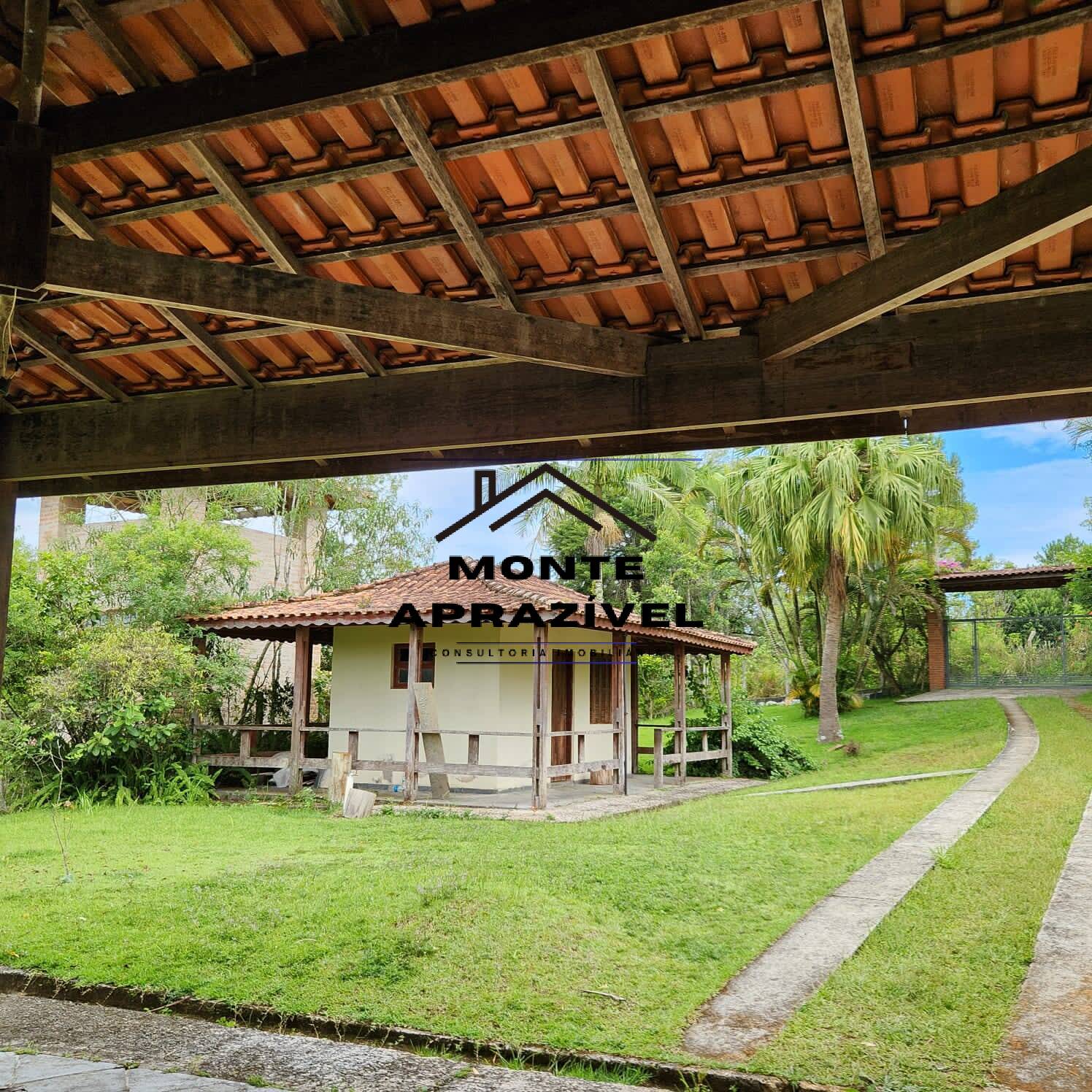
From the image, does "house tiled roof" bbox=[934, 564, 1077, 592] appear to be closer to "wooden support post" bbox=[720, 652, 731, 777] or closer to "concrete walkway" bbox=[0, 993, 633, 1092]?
"wooden support post" bbox=[720, 652, 731, 777]

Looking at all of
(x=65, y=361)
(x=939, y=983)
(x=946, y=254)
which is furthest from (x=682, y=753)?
(x=946, y=254)

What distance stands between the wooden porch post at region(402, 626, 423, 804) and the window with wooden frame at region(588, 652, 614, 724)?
13.0 feet

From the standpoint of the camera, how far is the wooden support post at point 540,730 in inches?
507

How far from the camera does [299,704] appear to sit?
47.9ft

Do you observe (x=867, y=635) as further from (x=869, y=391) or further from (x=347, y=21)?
(x=347, y=21)

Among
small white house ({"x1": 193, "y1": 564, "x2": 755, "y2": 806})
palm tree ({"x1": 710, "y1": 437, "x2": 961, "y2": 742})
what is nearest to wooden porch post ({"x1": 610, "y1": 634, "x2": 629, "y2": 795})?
small white house ({"x1": 193, "y1": 564, "x2": 755, "y2": 806})

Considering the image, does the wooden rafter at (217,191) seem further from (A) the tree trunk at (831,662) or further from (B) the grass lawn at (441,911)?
(A) the tree trunk at (831,662)

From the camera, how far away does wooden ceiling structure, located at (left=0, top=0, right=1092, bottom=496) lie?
304cm

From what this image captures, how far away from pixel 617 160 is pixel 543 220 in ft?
1.29

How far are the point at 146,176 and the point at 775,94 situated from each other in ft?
7.61

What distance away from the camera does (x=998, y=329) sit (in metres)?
3.75

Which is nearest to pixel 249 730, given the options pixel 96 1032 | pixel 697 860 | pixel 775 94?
pixel 697 860

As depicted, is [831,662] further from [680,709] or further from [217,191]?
[217,191]

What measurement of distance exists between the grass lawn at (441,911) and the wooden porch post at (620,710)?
102 inches
